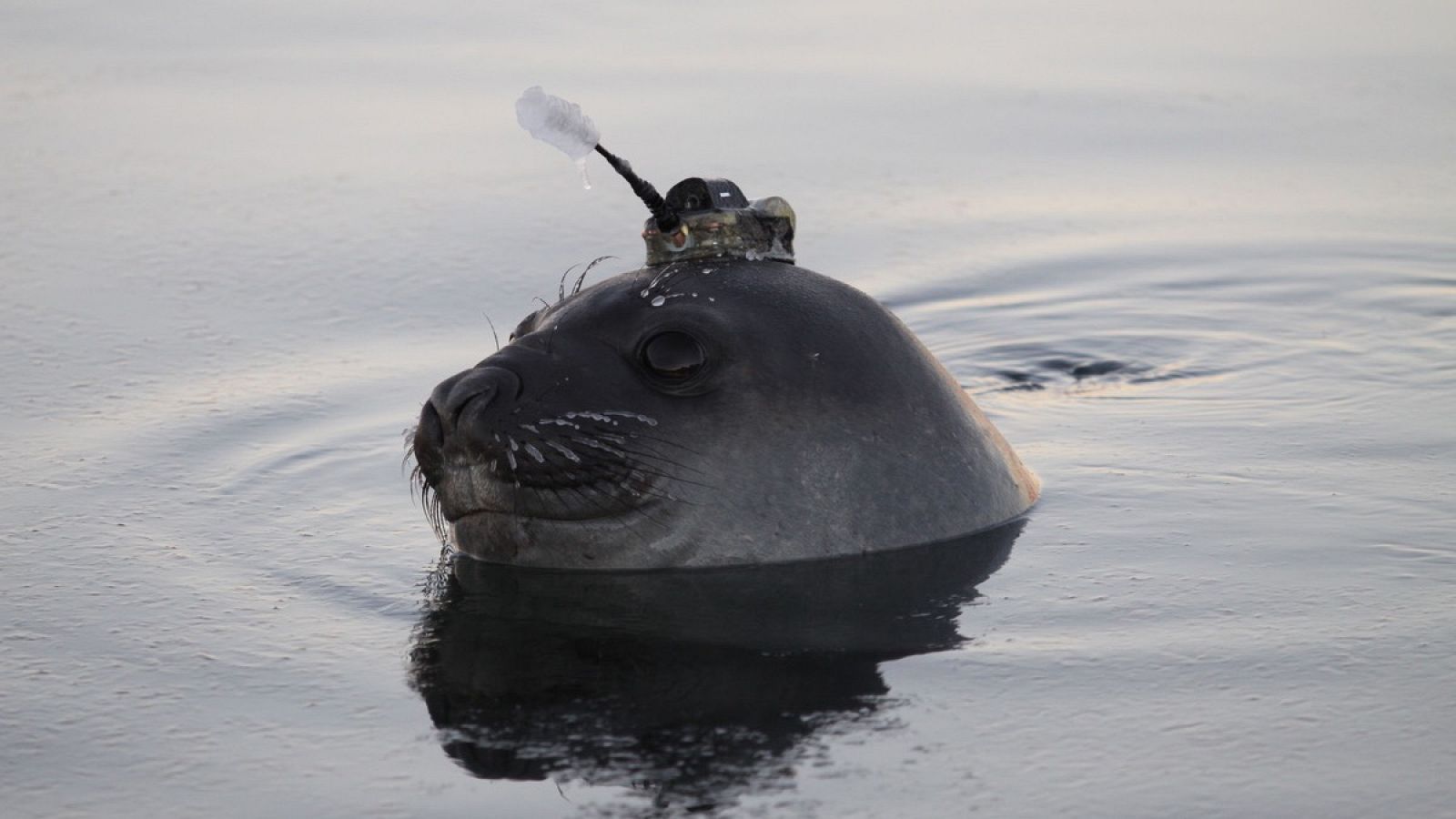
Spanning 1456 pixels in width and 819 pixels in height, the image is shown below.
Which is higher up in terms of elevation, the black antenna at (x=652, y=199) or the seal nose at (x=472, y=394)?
the black antenna at (x=652, y=199)

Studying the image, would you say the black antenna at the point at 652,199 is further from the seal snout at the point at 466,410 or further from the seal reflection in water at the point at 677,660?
the seal reflection in water at the point at 677,660

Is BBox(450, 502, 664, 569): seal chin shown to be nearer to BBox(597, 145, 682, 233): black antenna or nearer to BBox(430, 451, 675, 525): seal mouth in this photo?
BBox(430, 451, 675, 525): seal mouth

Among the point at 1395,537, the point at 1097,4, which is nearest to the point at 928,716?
the point at 1395,537

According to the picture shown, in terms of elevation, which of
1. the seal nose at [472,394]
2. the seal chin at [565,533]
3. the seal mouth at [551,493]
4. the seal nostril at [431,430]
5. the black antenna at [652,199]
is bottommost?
the seal chin at [565,533]

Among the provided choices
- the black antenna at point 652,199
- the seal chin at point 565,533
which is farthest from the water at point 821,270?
the black antenna at point 652,199

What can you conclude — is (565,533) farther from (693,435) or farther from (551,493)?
(693,435)

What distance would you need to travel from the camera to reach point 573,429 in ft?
18.4

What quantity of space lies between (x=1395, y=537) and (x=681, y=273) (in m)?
2.08

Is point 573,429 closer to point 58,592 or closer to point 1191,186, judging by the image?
point 58,592

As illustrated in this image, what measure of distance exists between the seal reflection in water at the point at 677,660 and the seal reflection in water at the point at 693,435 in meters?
0.10

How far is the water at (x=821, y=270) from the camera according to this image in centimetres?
454

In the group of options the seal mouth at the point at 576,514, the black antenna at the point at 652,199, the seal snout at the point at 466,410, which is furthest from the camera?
the black antenna at the point at 652,199

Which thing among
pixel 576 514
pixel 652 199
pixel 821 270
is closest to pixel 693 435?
pixel 576 514

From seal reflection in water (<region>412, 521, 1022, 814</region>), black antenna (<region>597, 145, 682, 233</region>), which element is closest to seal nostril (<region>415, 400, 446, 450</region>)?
seal reflection in water (<region>412, 521, 1022, 814</region>)
